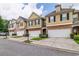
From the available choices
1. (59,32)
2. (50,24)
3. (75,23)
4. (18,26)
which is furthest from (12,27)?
(75,23)

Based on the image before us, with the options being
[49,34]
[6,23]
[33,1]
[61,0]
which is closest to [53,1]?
[61,0]

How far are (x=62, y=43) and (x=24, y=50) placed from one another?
648mm

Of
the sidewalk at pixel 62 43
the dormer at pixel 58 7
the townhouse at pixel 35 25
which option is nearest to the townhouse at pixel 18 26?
the townhouse at pixel 35 25

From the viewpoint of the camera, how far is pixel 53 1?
280cm

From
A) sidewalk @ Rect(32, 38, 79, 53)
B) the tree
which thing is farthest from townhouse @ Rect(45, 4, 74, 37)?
the tree

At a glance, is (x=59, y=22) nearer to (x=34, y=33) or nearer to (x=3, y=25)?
(x=34, y=33)

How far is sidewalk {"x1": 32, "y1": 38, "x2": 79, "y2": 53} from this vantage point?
262cm

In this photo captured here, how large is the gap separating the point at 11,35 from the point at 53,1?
955 mm

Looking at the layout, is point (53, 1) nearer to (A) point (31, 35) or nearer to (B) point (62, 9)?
(B) point (62, 9)

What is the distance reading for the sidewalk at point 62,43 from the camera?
2619 millimetres

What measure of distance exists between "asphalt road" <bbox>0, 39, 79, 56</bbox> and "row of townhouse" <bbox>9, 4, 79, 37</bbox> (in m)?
0.22

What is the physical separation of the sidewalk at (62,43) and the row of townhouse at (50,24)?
0.33 ft

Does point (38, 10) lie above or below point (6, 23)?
above

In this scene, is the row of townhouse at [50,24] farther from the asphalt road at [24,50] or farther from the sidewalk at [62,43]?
the asphalt road at [24,50]
